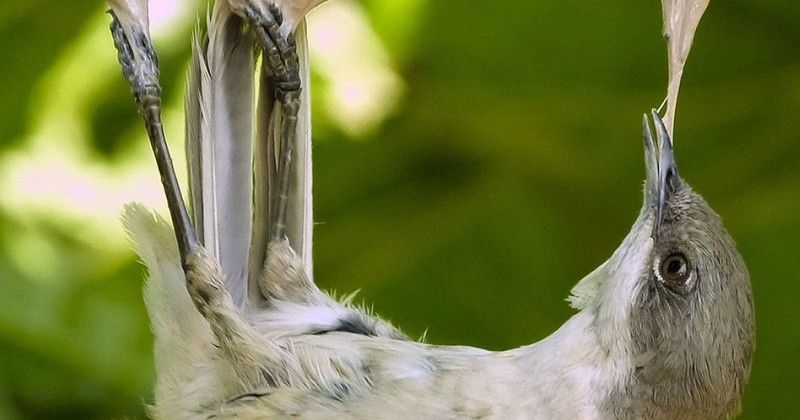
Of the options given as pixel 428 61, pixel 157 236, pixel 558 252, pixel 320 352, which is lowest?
pixel 320 352

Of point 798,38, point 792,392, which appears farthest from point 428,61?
point 792,392

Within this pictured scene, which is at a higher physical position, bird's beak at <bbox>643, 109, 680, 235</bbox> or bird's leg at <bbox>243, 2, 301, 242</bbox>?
bird's leg at <bbox>243, 2, 301, 242</bbox>

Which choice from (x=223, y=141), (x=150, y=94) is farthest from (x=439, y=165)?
(x=150, y=94)

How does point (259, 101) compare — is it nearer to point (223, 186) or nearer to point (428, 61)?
point (223, 186)

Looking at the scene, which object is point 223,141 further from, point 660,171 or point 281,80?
point 660,171

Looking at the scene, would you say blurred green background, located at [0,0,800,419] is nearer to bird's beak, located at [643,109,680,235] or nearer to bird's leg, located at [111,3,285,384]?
bird's leg, located at [111,3,285,384]

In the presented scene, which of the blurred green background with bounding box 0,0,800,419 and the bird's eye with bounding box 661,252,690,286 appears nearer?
the bird's eye with bounding box 661,252,690,286

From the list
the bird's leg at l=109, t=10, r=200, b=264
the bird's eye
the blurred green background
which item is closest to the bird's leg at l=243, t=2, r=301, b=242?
the bird's leg at l=109, t=10, r=200, b=264
